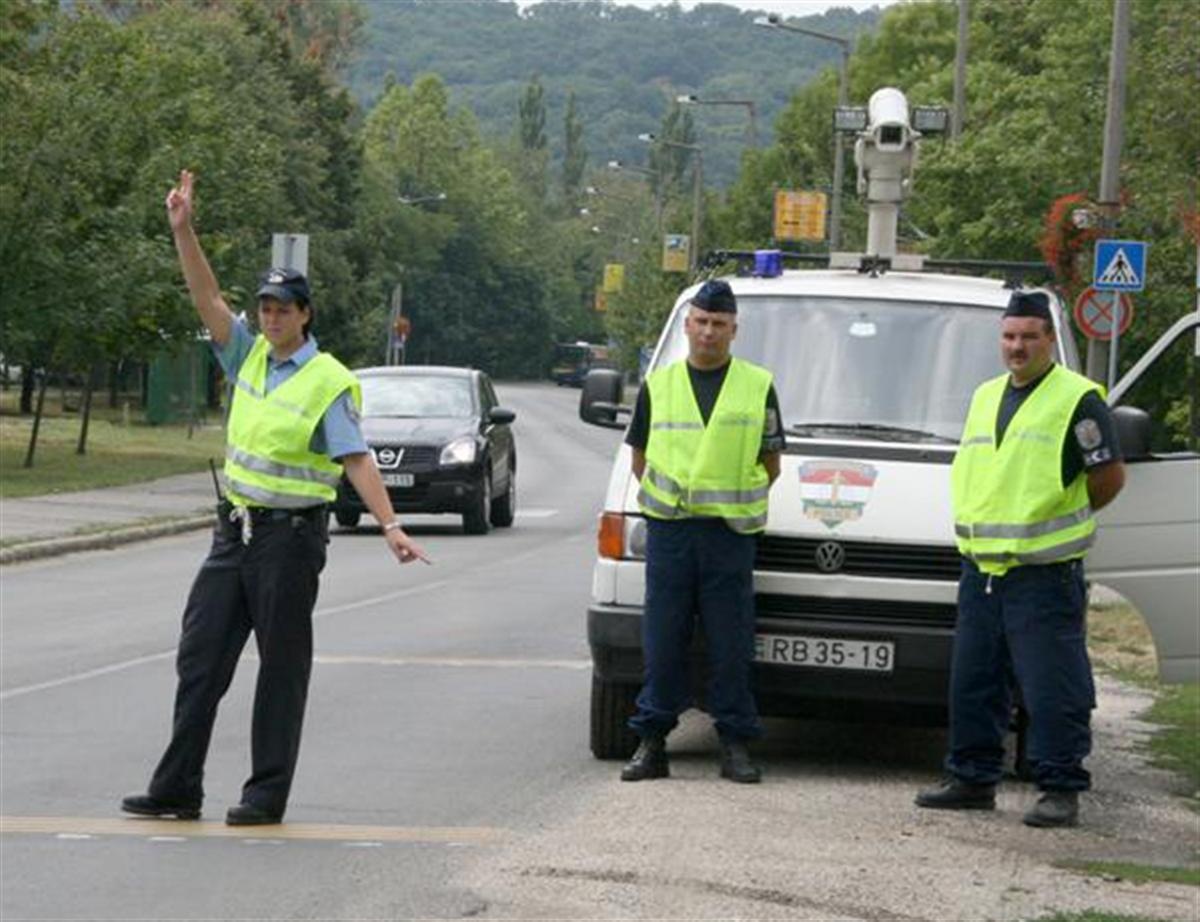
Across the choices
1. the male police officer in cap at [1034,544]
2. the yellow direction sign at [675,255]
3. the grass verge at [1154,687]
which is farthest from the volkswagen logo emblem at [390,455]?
the yellow direction sign at [675,255]

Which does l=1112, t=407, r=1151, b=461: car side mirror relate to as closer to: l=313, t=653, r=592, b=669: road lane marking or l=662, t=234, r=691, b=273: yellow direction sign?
l=313, t=653, r=592, b=669: road lane marking

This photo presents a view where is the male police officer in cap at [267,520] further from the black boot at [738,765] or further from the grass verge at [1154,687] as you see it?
the grass verge at [1154,687]

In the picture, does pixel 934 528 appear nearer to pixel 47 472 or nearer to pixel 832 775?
pixel 832 775

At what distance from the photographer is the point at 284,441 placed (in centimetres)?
1058

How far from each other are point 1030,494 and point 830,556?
3.68ft

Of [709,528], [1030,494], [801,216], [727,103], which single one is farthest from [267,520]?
[727,103]

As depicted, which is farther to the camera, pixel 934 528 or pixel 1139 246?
pixel 1139 246

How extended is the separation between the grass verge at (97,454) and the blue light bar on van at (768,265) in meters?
21.0

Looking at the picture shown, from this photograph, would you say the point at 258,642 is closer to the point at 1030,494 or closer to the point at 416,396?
the point at 1030,494

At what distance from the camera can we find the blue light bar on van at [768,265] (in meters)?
13.9

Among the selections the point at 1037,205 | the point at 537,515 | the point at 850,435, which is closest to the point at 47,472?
the point at 537,515

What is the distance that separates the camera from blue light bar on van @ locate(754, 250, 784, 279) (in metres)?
13.9

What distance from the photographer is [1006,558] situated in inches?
450

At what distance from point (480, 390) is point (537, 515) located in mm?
4646
